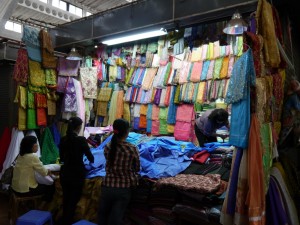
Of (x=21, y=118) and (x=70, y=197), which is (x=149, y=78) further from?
(x=70, y=197)

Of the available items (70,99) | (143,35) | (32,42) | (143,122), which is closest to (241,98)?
(143,35)

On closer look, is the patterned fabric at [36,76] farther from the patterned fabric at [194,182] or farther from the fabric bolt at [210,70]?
the patterned fabric at [194,182]

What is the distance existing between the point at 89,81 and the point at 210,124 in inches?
123

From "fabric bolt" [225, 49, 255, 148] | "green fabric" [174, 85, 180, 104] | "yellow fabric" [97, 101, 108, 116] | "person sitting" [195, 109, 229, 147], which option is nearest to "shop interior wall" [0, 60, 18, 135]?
"yellow fabric" [97, 101, 108, 116]

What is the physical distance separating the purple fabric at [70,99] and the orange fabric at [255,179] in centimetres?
441

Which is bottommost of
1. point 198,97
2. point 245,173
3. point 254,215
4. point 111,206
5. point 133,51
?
point 111,206

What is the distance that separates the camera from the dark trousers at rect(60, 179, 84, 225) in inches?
153

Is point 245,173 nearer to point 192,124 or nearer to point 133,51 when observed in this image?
point 192,124

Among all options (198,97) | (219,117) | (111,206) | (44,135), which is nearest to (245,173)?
(111,206)

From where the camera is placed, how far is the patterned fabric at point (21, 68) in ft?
17.7

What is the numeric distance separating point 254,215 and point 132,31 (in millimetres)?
4050

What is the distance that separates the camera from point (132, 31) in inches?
212

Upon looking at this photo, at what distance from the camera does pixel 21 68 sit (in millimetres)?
5457

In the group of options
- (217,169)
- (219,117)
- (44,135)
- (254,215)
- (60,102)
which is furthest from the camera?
(60,102)
